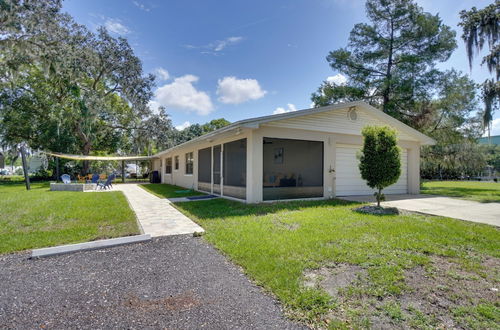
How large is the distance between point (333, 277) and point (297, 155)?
6.12 m

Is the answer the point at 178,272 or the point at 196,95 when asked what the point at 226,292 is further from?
the point at 196,95

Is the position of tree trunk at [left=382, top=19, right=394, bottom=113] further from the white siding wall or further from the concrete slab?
the concrete slab

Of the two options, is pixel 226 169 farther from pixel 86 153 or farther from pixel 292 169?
pixel 86 153

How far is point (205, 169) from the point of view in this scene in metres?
11.7

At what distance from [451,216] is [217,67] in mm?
15059

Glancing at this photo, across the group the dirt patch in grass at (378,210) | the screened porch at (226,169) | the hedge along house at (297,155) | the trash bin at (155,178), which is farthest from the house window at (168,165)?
the dirt patch in grass at (378,210)

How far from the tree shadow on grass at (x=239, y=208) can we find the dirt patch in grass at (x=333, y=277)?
10.9ft

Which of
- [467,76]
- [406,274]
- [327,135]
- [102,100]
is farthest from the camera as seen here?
[102,100]

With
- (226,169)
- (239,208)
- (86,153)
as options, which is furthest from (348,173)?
(86,153)

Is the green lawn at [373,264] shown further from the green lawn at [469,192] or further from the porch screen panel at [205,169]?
the green lawn at [469,192]

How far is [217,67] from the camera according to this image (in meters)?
16.7

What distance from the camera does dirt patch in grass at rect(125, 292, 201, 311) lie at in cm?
243

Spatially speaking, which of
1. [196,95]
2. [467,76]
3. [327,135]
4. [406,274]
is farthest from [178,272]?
[196,95]

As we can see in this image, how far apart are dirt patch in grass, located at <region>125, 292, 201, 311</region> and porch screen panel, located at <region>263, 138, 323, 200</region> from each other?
582 cm
